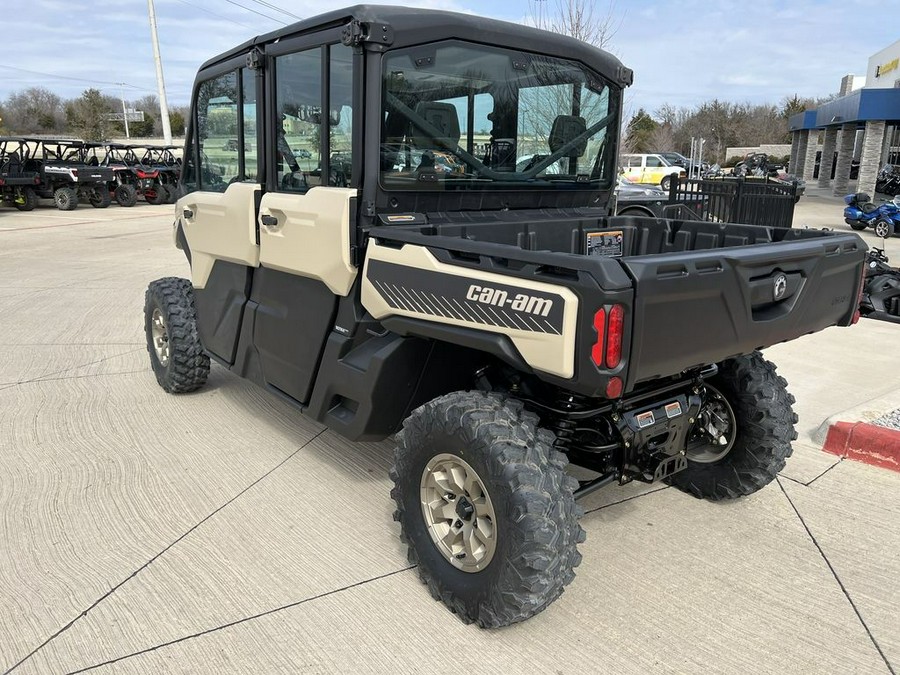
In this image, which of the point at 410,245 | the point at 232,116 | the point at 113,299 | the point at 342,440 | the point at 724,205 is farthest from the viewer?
the point at 724,205

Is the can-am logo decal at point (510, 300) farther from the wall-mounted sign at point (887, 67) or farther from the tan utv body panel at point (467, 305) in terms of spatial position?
the wall-mounted sign at point (887, 67)

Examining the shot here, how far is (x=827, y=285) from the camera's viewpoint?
3.02 metres

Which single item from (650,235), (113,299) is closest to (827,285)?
(650,235)

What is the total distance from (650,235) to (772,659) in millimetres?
2233

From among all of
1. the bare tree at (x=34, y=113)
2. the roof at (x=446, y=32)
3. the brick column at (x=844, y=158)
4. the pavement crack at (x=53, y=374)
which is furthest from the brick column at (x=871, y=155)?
the bare tree at (x=34, y=113)

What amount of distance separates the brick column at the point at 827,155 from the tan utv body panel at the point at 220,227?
124 ft

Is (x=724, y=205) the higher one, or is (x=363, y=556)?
(x=724, y=205)

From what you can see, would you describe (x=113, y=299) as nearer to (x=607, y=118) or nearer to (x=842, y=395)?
(x=607, y=118)

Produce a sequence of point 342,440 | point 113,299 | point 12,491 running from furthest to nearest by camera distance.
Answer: point 113,299, point 342,440, point 12,491

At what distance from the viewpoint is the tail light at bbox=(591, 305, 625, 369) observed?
224 cm

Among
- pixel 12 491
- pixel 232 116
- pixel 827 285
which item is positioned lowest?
pixel 12 491

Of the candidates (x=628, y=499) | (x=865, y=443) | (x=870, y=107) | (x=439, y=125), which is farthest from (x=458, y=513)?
(x=870, y=107)

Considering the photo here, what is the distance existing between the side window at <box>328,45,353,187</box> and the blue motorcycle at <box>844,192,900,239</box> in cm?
1553

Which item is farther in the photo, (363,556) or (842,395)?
(842,395)
